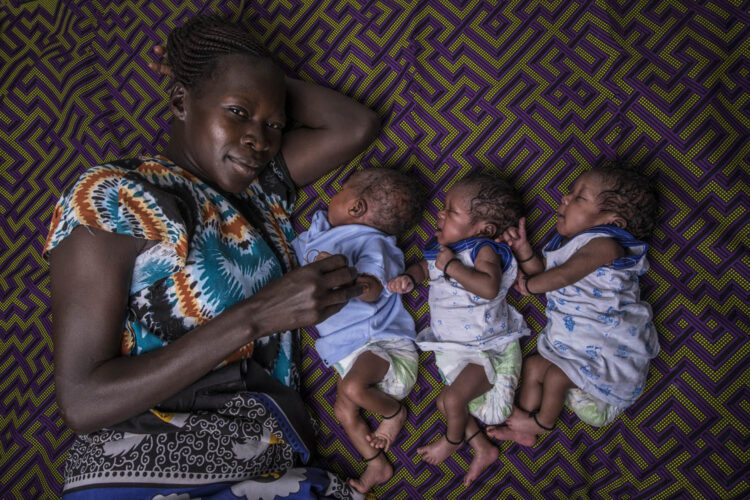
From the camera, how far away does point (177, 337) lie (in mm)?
1546

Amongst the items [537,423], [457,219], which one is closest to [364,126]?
[457,219]

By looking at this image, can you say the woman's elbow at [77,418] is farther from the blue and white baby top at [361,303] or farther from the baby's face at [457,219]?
the baby's face at [457,219]

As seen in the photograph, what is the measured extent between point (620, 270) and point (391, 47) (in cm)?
126

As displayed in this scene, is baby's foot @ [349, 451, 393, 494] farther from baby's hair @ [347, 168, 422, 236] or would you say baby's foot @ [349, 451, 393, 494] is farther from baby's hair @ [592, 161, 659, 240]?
baby's hair @ [592, 161, 659, 240]

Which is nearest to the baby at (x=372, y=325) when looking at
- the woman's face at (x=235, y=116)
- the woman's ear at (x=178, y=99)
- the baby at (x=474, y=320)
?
the baby at (x=474, y=320)

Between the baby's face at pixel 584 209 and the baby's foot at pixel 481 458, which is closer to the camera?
the baby's face at pixel 584 209

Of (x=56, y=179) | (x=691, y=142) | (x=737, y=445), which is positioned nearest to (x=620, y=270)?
(x=691, y=142)

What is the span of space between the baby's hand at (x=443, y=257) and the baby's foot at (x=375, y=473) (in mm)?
761

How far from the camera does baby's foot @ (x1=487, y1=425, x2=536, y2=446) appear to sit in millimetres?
1845

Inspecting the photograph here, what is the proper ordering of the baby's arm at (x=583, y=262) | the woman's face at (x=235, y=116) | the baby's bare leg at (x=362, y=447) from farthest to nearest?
the baby's bare leg at (x=362, y=447) < the baby's arm at (x=583, y=262) < the woman's face at (x=235, y=116)

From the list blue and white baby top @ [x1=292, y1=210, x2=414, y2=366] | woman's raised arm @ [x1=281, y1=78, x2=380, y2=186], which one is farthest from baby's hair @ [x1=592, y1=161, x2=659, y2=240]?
woman's raised arm @ [x1=281, y1=78, x2=380, y2=186]

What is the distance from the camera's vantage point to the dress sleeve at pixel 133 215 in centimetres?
135

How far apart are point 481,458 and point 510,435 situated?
140mm

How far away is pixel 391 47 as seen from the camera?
2092mm
